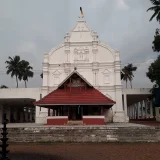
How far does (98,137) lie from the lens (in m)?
15.1

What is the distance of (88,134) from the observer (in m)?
15.1

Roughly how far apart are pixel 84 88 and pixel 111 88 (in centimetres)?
724

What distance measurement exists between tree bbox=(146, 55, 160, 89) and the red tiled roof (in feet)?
33.1

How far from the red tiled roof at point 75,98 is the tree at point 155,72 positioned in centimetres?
1008

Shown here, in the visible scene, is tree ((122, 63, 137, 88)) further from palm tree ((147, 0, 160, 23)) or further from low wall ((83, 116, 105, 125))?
low wall ((83, 116, 105, 125))

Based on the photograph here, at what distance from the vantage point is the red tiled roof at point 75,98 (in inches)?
851

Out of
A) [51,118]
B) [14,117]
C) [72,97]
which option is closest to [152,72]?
[72,97]

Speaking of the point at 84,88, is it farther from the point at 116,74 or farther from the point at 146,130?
the point at 146,130

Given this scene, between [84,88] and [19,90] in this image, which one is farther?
[19,90]

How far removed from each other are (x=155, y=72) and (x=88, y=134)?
57.1 ft

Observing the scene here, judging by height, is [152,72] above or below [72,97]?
above

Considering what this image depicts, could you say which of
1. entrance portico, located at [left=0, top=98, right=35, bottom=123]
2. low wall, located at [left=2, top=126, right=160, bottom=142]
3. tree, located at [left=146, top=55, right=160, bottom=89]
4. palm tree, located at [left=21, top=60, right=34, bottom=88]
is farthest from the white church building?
palm tree, located at [left=21, top=60, right=34, bottom=88]

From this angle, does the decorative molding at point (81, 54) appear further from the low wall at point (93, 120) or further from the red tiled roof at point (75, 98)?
the low wall at point (93, 120)

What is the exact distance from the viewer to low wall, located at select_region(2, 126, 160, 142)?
15.0 metres
